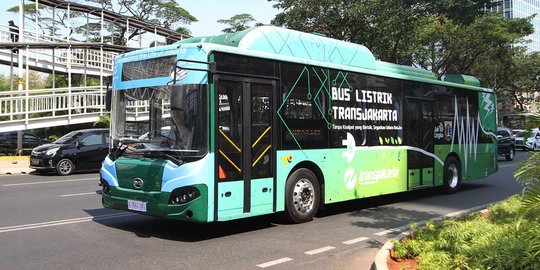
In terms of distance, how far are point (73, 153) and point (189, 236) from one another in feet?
39.4

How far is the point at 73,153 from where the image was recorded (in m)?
17.8

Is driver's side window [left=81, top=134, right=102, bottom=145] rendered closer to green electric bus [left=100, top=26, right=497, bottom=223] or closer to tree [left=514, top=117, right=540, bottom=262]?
green electric bus [left=100, top=26, right=497, bottom=223]

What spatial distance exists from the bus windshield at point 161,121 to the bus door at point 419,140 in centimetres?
614

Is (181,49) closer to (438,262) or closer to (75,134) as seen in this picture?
(438,262)

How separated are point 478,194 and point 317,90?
6838 millimetres

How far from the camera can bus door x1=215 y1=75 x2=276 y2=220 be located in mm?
7105

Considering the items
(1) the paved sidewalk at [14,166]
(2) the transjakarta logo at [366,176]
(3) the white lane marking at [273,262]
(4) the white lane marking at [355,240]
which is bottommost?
(4) the white lane marking at [355,240]

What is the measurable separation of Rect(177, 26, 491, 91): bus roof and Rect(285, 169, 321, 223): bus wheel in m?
2.21

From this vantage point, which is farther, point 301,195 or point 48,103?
point 48,103

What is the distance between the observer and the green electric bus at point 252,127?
691 centimetres

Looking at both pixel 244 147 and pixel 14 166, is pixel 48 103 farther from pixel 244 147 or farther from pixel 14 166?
pixel 244 147

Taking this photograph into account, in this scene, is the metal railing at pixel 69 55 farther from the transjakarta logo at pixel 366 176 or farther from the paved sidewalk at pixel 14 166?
the transjakarta logo at pixel 366 176

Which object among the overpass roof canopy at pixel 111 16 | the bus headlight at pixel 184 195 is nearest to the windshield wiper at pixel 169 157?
the bus headlight at pixel 184 195

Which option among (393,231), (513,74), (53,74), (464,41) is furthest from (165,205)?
(513,74)
